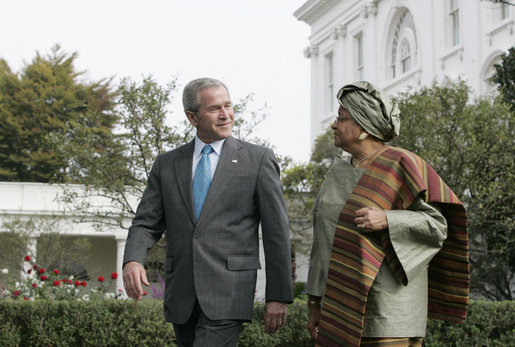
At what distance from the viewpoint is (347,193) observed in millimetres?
3459

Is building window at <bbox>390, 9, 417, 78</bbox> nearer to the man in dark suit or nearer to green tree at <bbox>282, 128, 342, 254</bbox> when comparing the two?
green tree at <bbox>282, 128, 342, 254</bbox>

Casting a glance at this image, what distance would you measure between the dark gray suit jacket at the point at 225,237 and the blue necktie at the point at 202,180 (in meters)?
0.03

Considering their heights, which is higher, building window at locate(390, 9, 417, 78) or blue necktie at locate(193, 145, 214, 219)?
building window at locate(390, 9, 417, 78)

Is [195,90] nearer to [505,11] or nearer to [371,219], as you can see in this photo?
[371,219]

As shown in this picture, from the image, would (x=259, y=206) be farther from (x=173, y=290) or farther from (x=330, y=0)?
(x=330, y=0)

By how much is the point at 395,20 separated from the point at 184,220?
25381 millimetres

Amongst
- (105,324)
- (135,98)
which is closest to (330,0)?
(135,98)

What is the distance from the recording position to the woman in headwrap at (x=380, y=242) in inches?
125

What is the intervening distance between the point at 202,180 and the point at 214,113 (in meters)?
0.36

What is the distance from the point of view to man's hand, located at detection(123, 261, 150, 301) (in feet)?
12.1

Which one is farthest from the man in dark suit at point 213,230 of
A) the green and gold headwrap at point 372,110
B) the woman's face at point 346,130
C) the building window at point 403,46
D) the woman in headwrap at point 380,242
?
the building window at point 403,46

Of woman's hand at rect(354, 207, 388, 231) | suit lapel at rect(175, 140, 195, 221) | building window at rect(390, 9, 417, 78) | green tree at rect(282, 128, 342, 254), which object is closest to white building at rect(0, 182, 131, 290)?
green tree at rect(282, 128, 342, 254)

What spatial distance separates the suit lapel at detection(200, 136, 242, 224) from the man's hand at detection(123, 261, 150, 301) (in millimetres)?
392

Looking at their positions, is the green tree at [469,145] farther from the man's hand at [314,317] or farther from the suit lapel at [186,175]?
the man's hand at [314,317]
